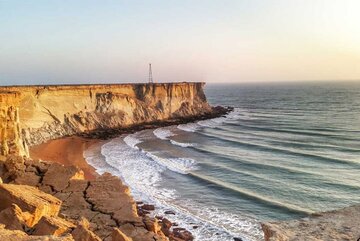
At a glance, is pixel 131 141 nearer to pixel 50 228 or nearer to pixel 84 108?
pixel 84 108

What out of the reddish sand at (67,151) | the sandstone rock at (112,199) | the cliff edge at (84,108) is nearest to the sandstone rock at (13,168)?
the sandstone rock at (112,199)

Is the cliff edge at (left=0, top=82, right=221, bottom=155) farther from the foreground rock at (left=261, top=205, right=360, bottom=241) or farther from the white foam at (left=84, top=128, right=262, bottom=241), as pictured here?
the foreground rock at (left=261, top=205, right=360, bottom=241)

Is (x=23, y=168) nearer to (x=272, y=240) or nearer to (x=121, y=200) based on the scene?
(x=121, y=200)

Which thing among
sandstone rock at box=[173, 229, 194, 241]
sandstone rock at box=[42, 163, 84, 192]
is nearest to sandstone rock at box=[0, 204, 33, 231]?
sandstone rock at box=[42, 163, 84, 192]

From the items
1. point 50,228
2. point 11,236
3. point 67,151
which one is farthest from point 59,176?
point 67,151

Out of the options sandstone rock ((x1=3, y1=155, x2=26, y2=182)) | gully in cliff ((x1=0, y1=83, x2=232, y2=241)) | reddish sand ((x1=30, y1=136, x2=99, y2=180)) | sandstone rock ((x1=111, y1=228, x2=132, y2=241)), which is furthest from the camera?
reddish sand ((x1=30, y1=136, x2=99, y2=180))

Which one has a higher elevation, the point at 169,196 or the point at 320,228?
the point at 320,228
